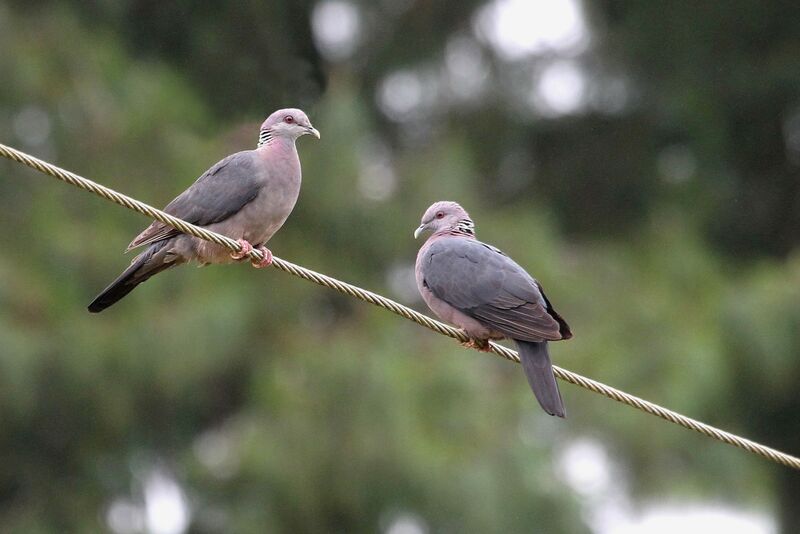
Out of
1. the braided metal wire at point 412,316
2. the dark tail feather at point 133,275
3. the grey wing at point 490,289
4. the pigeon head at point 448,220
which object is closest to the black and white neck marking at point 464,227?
the pigeon head at point 448,220

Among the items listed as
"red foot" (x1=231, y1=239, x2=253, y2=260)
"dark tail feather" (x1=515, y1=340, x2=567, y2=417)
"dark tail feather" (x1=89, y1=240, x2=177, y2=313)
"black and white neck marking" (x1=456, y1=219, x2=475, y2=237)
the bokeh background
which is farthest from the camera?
the bokeh background

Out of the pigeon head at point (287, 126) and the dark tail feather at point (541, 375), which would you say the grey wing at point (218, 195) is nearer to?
the pigeon head at point (287, 126)

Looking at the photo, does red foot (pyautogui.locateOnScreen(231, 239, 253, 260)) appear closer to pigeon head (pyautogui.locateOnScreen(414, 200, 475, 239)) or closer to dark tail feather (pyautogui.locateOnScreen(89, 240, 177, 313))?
dark tail feather (pyautogui.locateOnScreen(89, 240, 177, 313))

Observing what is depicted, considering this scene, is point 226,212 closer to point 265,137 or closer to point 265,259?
point 265,259

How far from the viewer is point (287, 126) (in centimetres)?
653

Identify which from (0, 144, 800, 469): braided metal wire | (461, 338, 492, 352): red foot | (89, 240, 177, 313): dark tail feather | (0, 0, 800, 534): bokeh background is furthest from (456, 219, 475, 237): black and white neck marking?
(0, 0, 800, 534): bokeh background

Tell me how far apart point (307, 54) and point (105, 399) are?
3930 millimetres

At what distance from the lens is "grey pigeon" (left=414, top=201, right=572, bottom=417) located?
5613 millimetres

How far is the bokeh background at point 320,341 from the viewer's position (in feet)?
34.2

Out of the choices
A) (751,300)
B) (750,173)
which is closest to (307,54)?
(751,300)

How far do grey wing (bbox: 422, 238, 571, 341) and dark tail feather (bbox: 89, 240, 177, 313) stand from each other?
3.72ft

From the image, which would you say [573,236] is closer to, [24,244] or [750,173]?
[750,173]

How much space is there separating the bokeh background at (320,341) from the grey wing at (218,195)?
2.47m

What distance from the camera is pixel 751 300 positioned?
39.2 ft
